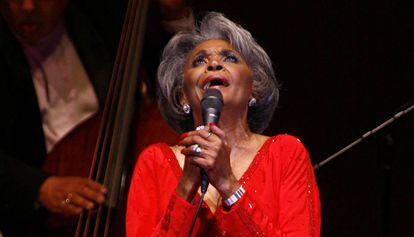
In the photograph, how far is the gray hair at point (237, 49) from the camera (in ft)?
5.89

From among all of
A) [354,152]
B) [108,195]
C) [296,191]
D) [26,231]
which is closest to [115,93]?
[108,195]

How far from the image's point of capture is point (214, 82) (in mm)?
1615

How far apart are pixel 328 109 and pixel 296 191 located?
2.90 feet

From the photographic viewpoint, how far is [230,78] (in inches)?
63.7

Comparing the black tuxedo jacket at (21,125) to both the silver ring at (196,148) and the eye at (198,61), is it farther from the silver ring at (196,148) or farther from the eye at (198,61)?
the silver ring at (196,148)

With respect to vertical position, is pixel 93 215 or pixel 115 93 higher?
pixel 115 93

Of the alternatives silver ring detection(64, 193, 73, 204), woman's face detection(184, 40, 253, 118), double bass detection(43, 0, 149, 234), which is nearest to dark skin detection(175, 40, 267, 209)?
woman's face detection(184, 40, 253, 118)

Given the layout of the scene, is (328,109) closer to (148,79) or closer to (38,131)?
(148,79)

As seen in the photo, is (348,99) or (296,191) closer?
(296,191)

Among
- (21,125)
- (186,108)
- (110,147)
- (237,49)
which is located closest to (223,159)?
(186,108)

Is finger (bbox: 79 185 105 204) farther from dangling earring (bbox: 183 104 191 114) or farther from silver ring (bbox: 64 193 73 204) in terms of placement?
dangling earring (bbox: 183 104 191 114)

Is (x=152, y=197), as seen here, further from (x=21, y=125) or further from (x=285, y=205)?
(x=21, y=125)

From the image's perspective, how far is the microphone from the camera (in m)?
1.34

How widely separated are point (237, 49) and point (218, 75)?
206mm
